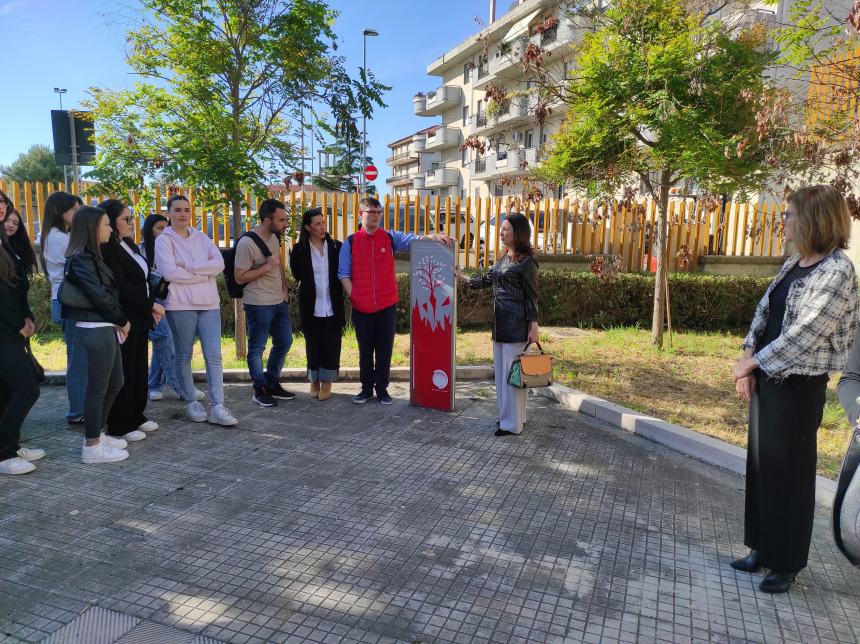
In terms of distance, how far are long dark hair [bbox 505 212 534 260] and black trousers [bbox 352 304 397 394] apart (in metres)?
1.64

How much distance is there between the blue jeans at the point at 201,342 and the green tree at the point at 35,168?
48503 mm

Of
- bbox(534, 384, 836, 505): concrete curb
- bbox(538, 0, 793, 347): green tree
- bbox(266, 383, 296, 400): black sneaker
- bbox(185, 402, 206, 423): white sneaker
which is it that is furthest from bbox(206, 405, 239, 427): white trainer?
bbox(538, 0, 793, 347): green tree

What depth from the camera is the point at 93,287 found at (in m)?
4.23

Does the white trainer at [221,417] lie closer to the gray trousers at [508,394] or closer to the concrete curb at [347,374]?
the concrete curb at [347,374]

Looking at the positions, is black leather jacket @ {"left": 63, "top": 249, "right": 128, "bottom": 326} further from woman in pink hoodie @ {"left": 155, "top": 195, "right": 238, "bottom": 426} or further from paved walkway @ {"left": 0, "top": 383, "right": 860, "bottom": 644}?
paved walkway @ {"left": 0, "top": 383, "right": 860, "bottom": 644}

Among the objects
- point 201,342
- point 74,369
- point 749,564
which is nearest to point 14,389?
point 74,369

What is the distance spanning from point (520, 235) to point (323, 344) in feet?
8.04

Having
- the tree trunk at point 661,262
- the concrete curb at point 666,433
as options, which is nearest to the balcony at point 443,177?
the tree trunk at point 661,262

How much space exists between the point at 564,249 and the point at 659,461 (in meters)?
6.91

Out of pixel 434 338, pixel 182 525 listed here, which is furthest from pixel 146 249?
pixel 182 525

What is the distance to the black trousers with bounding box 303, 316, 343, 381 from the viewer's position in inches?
244

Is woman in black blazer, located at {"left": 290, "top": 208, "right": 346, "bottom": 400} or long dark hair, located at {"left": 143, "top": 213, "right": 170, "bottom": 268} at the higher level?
long dark hair, located at {"left": 143, "top": 213, "right": 170, "bottom": 268}

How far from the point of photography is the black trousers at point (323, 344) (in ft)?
20.4

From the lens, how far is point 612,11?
724 centimetres
